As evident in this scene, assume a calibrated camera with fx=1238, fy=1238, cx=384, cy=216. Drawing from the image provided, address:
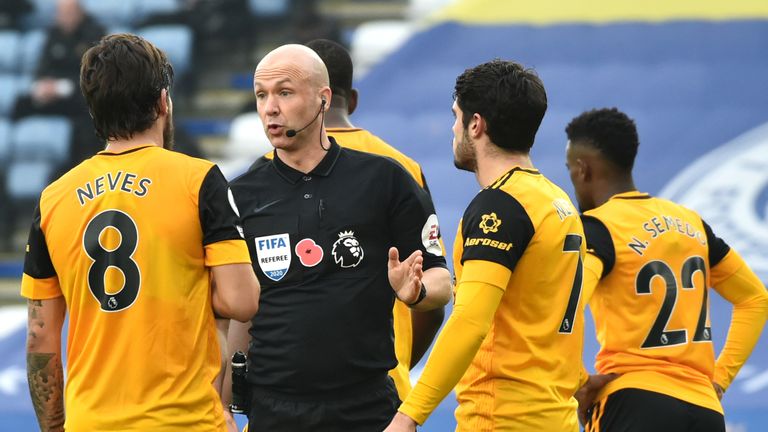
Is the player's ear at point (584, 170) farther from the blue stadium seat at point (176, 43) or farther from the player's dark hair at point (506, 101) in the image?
the blue stadium seat at point (176, 43)

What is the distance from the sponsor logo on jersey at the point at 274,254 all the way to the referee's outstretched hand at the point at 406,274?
0.39m

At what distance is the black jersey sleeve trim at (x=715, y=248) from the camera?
463cm

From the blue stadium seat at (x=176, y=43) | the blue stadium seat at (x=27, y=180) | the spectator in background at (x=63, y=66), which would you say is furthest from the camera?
the blue stadium seat at (x=176, y=43)

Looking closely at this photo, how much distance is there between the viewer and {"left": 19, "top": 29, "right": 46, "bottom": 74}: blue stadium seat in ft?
39.0

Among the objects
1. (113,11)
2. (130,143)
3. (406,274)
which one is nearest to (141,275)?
(130,143)

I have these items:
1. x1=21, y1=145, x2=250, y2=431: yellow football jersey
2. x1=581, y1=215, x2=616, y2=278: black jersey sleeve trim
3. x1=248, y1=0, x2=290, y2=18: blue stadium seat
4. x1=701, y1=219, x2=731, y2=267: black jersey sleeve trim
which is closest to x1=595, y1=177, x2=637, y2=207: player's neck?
x1=581, y1=215, x2=616, y2=278: black jersey sleeve trim

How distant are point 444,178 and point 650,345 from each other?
4.43m

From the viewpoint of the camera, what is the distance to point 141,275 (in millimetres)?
3213

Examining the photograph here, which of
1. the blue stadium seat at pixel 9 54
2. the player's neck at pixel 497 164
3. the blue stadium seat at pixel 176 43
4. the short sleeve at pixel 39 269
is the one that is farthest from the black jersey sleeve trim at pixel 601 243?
the blue stadium seat at pixel 9 54

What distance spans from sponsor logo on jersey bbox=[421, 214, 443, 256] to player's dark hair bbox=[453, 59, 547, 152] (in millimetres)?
328

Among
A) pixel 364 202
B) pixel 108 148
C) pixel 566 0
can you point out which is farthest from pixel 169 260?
pixel 566 0

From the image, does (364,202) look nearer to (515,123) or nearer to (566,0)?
(515,123)

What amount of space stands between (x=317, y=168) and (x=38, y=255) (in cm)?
94

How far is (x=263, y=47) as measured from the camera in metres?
12.1
